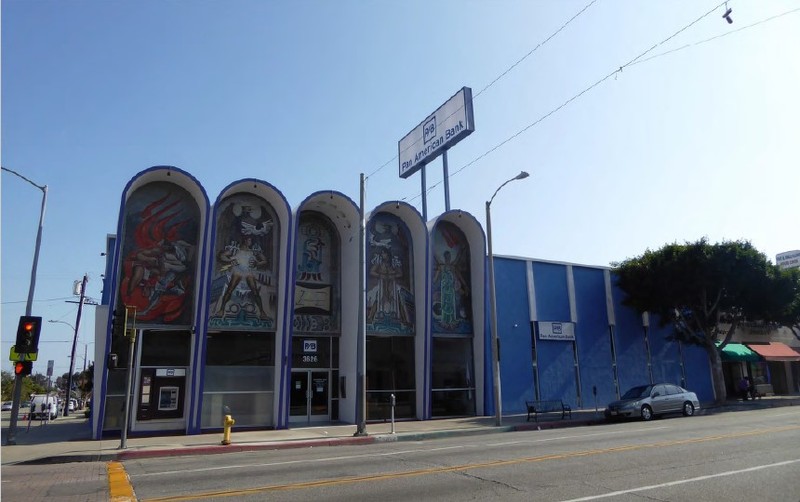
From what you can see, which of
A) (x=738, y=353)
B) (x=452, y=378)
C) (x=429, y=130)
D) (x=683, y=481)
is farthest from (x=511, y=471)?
(x=738, y=353)

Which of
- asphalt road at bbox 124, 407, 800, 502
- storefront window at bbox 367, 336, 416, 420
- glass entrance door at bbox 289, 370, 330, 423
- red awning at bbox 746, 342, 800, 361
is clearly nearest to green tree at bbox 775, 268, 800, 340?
red awning at bbox 746, 342, 800, 361

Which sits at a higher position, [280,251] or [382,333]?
[280,251]

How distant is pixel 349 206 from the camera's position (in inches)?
931

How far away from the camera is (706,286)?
29781 millimetres

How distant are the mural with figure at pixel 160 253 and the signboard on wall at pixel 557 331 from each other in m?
17.0

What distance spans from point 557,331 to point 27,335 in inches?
905

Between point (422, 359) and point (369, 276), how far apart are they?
4.33 meters

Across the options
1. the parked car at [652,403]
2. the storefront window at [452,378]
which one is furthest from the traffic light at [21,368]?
the parked car at [652,403]

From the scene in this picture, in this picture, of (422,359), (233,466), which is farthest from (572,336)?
(233,466)

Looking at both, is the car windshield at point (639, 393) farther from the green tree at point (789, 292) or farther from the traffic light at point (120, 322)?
the traffic light at point (120, 322)

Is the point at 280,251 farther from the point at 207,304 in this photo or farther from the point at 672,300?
the point at 672,300

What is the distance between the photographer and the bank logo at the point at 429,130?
31327mm

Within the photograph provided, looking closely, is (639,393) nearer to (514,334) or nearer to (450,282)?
(514,334)

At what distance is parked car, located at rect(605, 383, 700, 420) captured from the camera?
2277cm
